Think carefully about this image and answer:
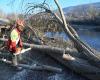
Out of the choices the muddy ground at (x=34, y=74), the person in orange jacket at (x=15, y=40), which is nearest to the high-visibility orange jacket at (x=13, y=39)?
the person in orange jacket at (x=15, y=40)

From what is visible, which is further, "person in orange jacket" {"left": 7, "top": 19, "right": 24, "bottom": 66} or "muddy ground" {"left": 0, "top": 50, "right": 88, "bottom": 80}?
"muddy ground" {"left": 0, "top": 50, "right": 88, "bottom": 80}

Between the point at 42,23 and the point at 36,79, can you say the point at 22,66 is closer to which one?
the point at 36,79

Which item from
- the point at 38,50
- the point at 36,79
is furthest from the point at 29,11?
the point at 36,79

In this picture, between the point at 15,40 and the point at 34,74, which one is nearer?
the point at 15,40

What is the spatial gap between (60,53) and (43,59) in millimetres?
2203

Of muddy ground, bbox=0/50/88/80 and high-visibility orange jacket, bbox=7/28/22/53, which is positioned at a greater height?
high-visibility orange jacket, bbox=7/28/22/53

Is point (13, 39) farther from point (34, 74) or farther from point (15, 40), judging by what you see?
point (34, 74)

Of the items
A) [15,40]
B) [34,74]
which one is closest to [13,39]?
[15,40]

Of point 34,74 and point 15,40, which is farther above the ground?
point 15,40

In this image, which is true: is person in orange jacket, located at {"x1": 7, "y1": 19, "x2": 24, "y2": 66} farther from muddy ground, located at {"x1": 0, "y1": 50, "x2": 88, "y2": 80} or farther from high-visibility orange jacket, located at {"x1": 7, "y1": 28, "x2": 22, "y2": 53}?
muddy ground, located at {"x1": 0, "y1": 50, "x2": 88, "y2": 80}

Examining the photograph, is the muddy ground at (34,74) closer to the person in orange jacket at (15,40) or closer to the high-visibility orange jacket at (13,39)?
the person in orange jacket at (15,40)

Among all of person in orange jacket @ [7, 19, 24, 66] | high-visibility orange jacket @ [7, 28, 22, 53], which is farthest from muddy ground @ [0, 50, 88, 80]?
high-visibility orange jacket @ [7, 28, 22, 53]

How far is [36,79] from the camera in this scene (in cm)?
1334

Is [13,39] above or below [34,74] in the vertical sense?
above
